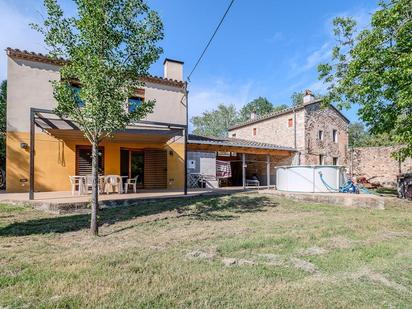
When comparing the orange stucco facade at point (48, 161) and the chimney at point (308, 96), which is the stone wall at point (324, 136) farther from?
the orange stucco facade at point (48, 161)

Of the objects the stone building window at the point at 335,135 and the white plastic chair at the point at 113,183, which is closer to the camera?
the white plastic chair at the point at 113,183

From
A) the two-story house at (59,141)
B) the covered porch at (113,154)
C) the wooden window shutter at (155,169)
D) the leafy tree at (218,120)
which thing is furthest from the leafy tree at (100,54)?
the leafy tree at (218,120)

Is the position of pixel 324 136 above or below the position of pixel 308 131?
below

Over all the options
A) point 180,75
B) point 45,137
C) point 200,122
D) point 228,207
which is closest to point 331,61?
point 180,75

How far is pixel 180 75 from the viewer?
A: 1591 cm

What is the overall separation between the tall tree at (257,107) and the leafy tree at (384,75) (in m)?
41.7

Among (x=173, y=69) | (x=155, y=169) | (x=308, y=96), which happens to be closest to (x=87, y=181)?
(x=155, y=169)

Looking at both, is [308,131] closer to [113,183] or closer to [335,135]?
[335,135]

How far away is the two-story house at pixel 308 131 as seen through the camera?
21.9m

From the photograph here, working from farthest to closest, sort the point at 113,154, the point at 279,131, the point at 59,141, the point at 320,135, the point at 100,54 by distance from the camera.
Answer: the point at 279,131, the point at 320,135, the point at 113,154, the point at 59,141, the point at 100,54

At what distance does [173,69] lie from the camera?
1576cm

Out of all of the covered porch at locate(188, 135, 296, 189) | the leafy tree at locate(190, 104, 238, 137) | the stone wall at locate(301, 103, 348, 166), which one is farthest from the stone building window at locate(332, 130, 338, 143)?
the leafy tree at locate(190, 104, 238, 137)

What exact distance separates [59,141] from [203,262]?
34.4 ft

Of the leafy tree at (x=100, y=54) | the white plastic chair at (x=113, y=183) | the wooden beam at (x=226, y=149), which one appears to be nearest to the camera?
the leafy tree at (x=100, y=54)
